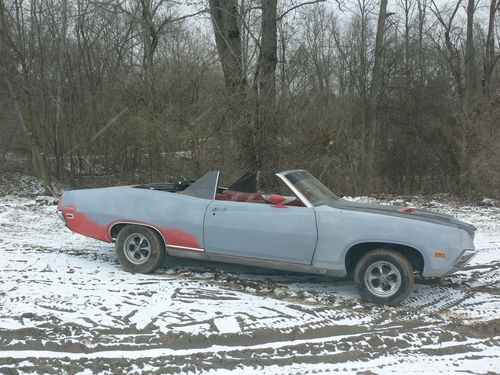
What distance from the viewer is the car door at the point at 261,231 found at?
5527 mm

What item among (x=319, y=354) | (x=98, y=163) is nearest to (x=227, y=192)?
(x=319, y=354)

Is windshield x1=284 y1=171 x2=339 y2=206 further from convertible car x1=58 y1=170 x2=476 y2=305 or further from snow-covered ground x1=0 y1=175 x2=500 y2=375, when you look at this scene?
snow-covered ground x1=0 y1=175 x2=500 y2=375

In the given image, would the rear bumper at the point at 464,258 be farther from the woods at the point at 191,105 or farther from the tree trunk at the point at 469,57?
the tree trunk at the point at 469,57

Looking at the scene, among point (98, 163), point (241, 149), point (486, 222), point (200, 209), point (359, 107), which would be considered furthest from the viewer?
point (359, 107)

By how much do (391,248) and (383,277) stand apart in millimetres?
329

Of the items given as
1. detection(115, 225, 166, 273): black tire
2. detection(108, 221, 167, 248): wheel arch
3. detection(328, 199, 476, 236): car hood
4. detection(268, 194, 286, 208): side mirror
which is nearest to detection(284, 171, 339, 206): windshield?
detection(328, 199, 476, 236): car hood

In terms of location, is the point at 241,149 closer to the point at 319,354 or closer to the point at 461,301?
the point at 461,301

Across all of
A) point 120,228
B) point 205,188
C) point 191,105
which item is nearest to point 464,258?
point 205,188

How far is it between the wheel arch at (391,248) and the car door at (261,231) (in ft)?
1.48

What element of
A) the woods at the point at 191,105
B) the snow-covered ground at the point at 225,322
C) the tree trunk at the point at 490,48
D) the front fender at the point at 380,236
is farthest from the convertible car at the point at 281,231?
the tree trunk at the point at 490,48

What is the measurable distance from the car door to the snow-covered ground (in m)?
0.44

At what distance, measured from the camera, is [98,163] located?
17.4m

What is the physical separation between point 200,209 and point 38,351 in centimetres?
250

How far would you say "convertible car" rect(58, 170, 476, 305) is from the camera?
523 centimetres
